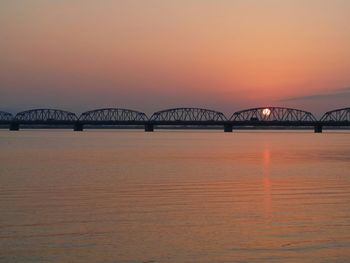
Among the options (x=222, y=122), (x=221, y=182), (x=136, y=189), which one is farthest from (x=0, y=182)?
(x=222, y=122)

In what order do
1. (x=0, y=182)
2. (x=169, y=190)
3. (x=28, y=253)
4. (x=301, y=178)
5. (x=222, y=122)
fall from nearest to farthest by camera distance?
(x=28, y=253), (x=169, y=190), (x=0, y=182), (x=301, y=178), (x=222, y=122)

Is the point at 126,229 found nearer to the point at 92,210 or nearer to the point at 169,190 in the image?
the point at 92,210

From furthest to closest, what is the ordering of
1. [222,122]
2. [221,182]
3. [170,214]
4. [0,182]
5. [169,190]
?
[222,122] → [221,182] → [0,182] → [169,190] → [170,214]

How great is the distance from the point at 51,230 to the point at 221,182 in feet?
44.7

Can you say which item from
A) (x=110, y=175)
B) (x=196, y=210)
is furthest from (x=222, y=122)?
(x=196, y=210)

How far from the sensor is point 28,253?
11.4 m

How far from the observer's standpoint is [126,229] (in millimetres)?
13938

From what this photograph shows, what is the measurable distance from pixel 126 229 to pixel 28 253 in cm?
294

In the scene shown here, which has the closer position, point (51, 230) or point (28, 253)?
point (28, 253)

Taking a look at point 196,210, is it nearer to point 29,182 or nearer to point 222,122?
point 29,182

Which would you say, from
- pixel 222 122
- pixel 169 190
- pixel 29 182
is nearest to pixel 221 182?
pixel 169 190

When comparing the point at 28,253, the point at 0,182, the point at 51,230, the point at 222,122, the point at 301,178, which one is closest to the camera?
the point at 28,253

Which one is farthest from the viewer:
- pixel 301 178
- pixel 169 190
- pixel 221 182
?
pixel 301 178

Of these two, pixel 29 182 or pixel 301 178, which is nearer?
pixel 29 182
